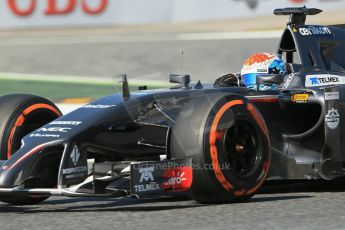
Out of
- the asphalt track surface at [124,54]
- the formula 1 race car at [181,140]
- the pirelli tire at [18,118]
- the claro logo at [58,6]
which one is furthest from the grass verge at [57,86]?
the formula 1 race car at [181,140]

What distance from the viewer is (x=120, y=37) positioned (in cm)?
2073

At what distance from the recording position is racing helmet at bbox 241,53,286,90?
773 cm

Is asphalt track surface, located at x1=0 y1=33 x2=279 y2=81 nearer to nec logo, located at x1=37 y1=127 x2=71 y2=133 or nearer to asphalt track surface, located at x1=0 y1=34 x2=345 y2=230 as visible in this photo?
asphalt track surface, located at x1=0 y1=34 x2=345 y2=230

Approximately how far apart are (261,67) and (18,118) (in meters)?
2.02

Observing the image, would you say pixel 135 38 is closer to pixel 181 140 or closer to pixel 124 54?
pixel 124 54

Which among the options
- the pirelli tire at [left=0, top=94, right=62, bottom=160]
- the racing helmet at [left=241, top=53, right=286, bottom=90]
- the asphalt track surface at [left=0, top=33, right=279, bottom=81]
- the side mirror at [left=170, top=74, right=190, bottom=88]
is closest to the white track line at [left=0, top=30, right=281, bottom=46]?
the asphalt track surface at [left=0, top=33, right=279, bottom=81]

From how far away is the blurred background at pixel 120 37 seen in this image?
650 inches

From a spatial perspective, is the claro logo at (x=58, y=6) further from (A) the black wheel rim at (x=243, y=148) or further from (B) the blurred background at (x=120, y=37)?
(A) the black wheel rim at (x=243, y=148)

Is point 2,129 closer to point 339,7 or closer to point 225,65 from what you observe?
point 225,65

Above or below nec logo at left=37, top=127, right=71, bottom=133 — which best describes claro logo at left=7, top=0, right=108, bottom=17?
above

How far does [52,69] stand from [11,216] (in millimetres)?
11676

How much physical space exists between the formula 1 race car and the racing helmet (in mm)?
91

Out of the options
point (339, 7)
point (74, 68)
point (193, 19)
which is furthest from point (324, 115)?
point (193, 19)

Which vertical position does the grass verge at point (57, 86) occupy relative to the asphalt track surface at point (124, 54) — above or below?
below
